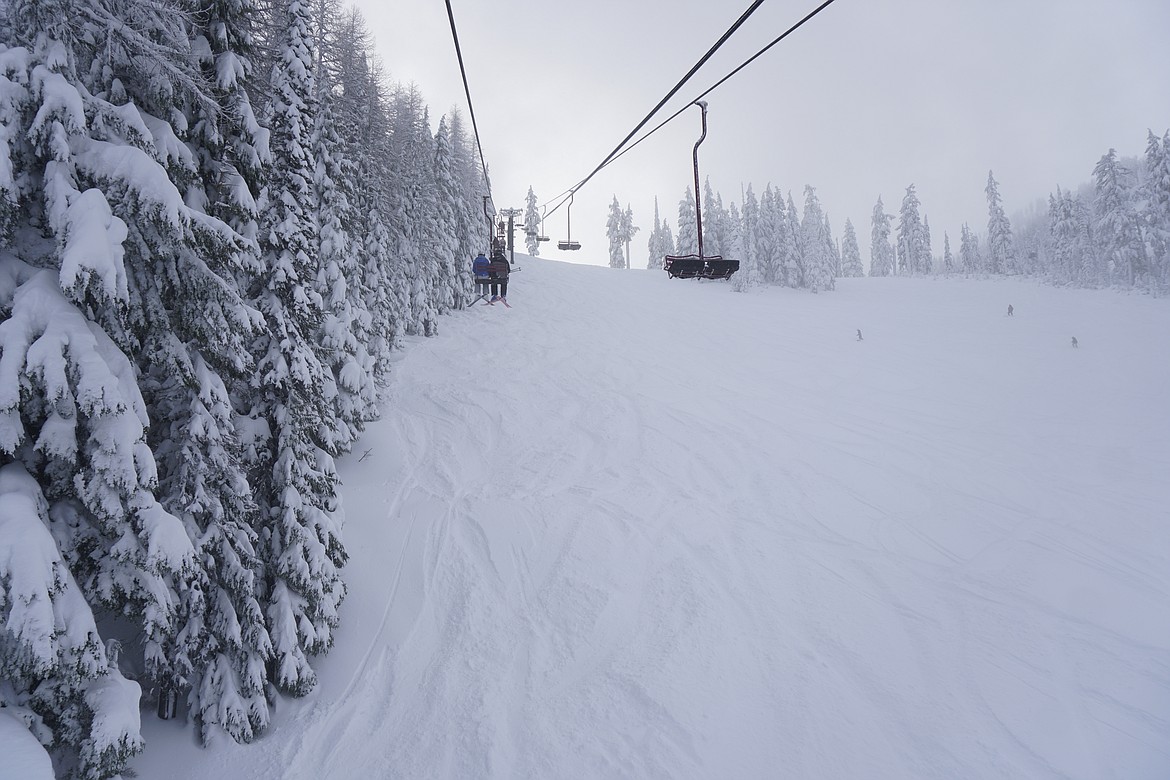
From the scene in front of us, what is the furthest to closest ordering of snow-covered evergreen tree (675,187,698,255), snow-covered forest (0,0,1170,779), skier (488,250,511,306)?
1. snow-covered evergreen tree (675,187,698,255)
2. skier (488,250,511,306)
3. snow-covered forest (0,0,1170,779)

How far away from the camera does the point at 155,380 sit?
5879 millimetres

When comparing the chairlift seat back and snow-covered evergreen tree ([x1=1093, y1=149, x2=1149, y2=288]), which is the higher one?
snow-covered evergreen tree ([x1=1093, y1=149, x2=1149, y2=288])

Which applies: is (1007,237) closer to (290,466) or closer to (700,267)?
(700,267)

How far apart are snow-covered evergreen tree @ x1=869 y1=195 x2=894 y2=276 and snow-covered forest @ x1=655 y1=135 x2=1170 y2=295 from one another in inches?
486

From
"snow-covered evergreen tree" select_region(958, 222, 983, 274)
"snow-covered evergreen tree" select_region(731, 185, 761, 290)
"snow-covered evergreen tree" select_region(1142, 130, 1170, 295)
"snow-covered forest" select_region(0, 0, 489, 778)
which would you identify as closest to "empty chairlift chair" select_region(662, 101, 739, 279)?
"snow-covered forest" select_region(0, 0, 489, 778)

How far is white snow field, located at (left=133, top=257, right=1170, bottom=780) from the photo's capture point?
577 cm

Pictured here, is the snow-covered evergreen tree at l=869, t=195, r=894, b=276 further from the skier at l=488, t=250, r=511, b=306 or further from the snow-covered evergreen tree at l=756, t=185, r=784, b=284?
the skier at l=488, t=250, r=511, b=306

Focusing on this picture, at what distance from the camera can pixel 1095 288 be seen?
4750cm

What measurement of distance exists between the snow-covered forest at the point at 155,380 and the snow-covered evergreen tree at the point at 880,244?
365 feet

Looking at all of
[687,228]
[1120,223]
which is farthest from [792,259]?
[1120,223]

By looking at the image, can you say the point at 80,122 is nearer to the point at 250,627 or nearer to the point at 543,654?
the point at 250,627

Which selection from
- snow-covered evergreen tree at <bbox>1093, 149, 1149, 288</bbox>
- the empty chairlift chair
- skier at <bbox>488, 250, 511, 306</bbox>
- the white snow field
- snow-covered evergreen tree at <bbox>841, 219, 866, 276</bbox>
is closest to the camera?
the white snow field

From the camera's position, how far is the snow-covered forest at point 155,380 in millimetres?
3967

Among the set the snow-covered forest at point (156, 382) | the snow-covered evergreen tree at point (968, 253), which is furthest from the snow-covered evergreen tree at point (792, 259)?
the snow-covered forest at point (156, 382)
